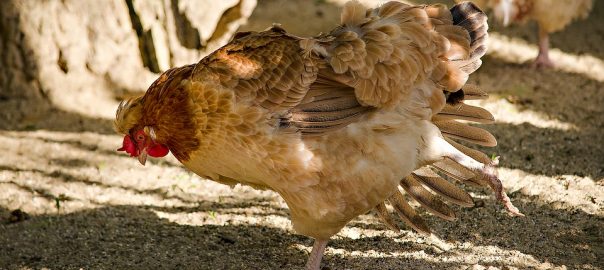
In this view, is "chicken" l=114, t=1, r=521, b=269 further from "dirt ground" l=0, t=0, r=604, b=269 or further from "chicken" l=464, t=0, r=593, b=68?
"chicken" l=464, t=0, r=593, b=68

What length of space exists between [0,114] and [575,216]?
4.41 meters

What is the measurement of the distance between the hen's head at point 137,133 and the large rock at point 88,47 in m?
2.64

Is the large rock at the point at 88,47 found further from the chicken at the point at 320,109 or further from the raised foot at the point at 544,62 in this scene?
the chicken at the point at 320,109

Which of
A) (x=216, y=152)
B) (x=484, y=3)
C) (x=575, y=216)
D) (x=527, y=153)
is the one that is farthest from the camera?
(x=484, y=3)

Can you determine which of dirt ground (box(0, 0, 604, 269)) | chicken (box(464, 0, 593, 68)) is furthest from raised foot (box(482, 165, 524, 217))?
chicken (box(464, 0, 593, 68))

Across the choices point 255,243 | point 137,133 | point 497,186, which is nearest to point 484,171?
point 497,186

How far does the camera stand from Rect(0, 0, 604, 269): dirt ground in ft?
15.0

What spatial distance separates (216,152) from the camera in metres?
3.87

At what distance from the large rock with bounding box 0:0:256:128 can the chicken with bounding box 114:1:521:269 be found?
274 centimetres

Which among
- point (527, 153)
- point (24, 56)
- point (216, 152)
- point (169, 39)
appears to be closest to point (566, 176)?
point (527, 153)

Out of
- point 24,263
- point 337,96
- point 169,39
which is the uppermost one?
point 169,39

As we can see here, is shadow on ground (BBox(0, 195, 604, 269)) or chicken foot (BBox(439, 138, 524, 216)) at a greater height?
chicken foot (BBox(439, 138, 524, 216))

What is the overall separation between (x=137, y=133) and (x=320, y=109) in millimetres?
936

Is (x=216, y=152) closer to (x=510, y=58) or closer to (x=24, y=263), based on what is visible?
(x=24, y=263)
